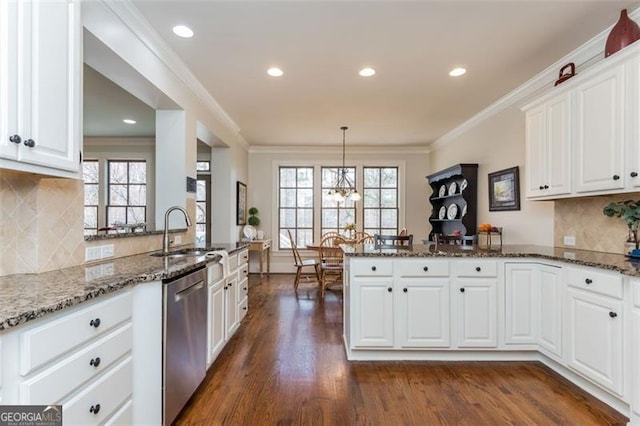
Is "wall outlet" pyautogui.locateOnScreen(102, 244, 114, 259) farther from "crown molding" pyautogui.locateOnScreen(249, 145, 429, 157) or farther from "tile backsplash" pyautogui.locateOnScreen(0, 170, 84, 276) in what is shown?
"crown molding" pyautogui.locateOnScreen(249, 145, 429, 157)

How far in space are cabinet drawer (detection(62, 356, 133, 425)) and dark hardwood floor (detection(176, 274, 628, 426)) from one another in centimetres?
57

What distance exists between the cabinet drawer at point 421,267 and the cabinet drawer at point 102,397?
202 centimetres

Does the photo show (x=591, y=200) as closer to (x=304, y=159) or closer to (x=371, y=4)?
(x=371, y=4)

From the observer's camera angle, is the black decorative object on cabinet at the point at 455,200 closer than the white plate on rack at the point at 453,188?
Yes

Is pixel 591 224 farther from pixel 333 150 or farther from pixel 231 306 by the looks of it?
pixel 333 150

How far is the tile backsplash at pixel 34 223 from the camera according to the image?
1.64m

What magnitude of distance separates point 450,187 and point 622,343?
3831mm

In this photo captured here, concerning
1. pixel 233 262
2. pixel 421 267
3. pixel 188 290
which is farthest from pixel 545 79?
pixel 188 290

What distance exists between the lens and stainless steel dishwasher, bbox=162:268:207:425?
5.80 feet

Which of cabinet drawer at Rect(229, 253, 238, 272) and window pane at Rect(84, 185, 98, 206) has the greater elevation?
window pane at Rect(84, 185, 98, 206)

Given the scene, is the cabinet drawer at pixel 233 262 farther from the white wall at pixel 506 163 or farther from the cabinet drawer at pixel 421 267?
the white wall at pixel 506 163

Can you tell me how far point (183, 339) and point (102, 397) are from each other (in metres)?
0.58

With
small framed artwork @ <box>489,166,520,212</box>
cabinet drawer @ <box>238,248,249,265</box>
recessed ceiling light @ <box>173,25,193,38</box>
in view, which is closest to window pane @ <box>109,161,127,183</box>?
cabinet drawer @ <box>238,248,249,265</box>

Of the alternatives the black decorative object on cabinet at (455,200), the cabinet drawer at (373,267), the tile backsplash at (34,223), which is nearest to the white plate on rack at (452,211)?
the black decorative object on cabinet at (455,200)
